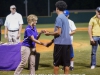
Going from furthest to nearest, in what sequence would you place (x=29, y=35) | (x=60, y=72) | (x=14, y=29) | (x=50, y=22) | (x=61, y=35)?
(x=50, y=22), (x=14, y=29), (x=60, y=72), (x=29, y=35), (x=61, y=35)

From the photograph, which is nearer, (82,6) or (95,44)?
(95,44)

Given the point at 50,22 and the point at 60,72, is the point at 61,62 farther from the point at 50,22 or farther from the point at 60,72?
the point at 50,22

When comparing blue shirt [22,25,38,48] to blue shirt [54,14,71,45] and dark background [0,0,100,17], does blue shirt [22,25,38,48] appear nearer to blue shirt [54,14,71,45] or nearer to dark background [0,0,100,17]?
blue shirt [54,14,71,45]

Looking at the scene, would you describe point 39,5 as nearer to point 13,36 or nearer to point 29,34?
point 13,36

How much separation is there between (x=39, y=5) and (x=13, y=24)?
119 ft

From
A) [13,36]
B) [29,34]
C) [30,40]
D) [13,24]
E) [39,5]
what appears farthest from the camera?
[39,5]

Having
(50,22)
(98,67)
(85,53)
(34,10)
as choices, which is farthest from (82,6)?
(98,67)

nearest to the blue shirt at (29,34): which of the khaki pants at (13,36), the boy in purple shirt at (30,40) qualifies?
the boy in purple shirt at (30,40)

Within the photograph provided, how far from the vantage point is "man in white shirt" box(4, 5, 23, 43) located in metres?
9.73

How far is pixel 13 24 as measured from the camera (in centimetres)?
979

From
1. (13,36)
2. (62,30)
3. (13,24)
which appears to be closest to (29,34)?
(62,30)

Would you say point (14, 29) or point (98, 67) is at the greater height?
point (14, 29)

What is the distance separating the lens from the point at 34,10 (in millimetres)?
44875

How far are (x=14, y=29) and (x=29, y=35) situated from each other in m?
3.45
